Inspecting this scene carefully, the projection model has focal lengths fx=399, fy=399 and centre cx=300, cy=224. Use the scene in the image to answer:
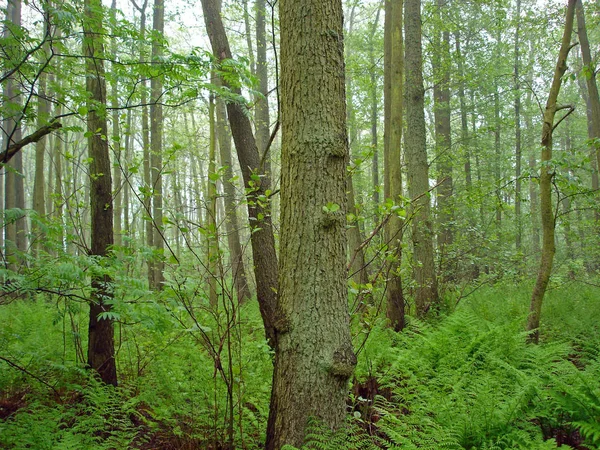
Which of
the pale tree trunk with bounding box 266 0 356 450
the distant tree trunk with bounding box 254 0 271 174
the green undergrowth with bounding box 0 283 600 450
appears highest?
the distant tree trunk with bounding box 254 0 271 174

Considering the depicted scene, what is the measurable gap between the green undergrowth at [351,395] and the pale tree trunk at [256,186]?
680mm

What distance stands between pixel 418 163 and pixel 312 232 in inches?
202

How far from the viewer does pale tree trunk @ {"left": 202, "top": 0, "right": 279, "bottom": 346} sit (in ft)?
16.3

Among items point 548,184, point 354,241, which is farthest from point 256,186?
point 354,241

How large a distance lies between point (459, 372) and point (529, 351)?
3.42 feet

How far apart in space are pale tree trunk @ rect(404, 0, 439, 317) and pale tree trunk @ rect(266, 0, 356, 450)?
4.21 metres

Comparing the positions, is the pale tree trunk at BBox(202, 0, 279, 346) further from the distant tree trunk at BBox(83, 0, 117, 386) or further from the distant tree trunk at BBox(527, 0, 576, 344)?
the distant tree trunk at BBox(527, 0, 576, 344)

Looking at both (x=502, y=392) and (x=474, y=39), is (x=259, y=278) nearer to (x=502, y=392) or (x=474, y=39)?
(x=502, y=392)

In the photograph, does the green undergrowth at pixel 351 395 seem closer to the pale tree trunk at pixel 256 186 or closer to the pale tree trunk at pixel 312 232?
the pale tree trunk at pixel 312 232

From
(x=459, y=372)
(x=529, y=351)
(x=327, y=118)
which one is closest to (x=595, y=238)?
(x=529, y=351)

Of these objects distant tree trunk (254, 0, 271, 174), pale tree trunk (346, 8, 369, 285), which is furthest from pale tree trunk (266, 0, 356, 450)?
distant tree trunk (254, 0, 271, 174)

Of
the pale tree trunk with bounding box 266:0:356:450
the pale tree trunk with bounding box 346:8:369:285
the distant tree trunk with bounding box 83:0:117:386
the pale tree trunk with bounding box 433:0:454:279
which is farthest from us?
the pale tree trunk with bounding box 433:0:454:279

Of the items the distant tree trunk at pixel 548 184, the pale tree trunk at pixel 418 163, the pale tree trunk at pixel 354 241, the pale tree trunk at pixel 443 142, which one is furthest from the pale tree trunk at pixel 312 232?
the pale tree trunk at pixel 418 163

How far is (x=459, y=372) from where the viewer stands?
403cm
